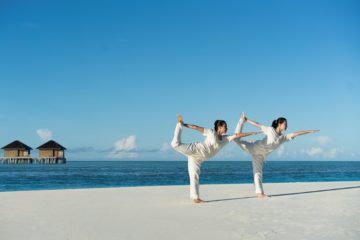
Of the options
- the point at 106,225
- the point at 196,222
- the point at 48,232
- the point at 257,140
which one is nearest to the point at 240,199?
the point at 257,140

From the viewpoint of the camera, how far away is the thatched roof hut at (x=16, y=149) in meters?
88.1

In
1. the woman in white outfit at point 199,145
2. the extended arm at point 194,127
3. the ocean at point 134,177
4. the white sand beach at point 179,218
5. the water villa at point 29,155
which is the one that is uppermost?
the water villa at point 29,155

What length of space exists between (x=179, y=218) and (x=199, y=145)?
1.88 metres

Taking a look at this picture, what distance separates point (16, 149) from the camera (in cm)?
8812

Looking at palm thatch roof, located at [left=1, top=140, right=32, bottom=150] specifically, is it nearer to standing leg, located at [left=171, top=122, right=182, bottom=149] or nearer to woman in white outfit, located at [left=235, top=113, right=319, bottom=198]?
woman in white outfit, located at [left=235, top=113, right=319, bottom=198]

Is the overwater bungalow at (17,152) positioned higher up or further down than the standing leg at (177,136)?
higher up

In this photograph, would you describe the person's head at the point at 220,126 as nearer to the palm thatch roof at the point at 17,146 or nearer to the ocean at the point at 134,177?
the ocean at the point at 134,177

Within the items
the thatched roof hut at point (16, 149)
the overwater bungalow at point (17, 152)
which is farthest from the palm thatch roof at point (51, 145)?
the thatched roof hut at point (16, 149)

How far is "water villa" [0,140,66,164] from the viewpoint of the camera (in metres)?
87.1

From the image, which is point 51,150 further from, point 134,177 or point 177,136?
point 177,136

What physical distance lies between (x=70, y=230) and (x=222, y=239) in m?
1.67

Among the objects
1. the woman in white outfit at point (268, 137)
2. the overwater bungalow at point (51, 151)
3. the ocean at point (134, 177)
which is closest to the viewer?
the woman in white outfit at point (268, 137)

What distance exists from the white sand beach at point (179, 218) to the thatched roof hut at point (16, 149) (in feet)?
283

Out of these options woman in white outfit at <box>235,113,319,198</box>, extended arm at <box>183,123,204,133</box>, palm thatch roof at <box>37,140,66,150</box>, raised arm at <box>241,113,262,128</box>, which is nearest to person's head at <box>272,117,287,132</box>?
woman in white outfit at <box>235,113,319,198</box>
